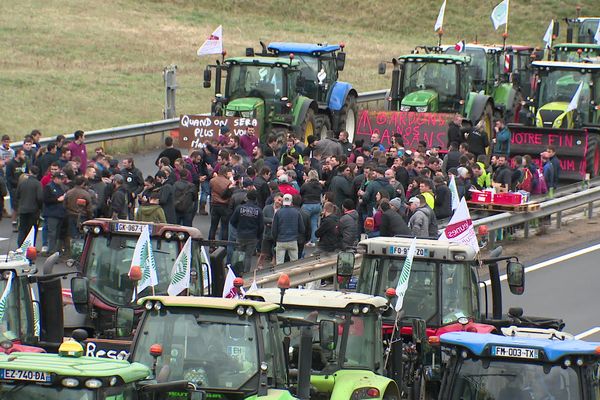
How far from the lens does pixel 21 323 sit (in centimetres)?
1369

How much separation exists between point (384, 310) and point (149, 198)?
26.5ft

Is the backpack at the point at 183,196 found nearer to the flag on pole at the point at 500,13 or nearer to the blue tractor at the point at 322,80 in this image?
the blue tractor at the point at 322,80

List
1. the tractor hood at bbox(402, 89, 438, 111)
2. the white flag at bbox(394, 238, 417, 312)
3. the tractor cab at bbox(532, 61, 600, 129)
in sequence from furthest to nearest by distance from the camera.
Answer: the tractor hood at bbox(402, 89, 438, 111) → the tractor cab at bbox(532, 61, 600, 129) → the white flag at bbox(394, 238, 417, 312)

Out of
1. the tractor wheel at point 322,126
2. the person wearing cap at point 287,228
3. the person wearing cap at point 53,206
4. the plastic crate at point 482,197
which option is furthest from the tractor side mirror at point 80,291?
the tractor wheel at point 322,126

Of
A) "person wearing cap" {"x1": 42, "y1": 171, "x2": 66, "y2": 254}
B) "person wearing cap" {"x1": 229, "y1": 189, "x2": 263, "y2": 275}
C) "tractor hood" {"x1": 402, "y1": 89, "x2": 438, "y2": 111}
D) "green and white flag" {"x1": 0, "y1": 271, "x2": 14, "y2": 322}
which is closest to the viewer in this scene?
"green and white flag" {"x1": 0, "y1": 271, "x2": 14, "y2": 322}

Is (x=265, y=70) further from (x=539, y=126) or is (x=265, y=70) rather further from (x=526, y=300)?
(x=526, y=300)

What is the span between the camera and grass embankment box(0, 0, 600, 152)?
44000 millimetres

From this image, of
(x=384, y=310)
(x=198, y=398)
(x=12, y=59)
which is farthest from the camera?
(x=12, y=59)

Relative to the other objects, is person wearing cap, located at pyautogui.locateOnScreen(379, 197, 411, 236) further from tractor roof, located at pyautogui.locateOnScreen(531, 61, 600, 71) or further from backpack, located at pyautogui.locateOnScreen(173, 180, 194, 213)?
tractor roof, located at pyautogui.locateOnScreen(531, 61, 600, 71)

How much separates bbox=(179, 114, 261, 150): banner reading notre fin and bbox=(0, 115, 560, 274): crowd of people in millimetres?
2477

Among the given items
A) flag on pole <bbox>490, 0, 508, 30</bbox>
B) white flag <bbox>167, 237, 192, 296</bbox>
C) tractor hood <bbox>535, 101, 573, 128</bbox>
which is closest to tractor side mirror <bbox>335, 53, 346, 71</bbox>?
tractor hood <bbox>535, 101, 573, 128</bbox>

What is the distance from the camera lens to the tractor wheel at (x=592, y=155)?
31908 millimetres

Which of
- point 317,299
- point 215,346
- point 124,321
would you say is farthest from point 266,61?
point 215,346

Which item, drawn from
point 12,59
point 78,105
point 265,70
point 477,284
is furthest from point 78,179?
point 12,59
